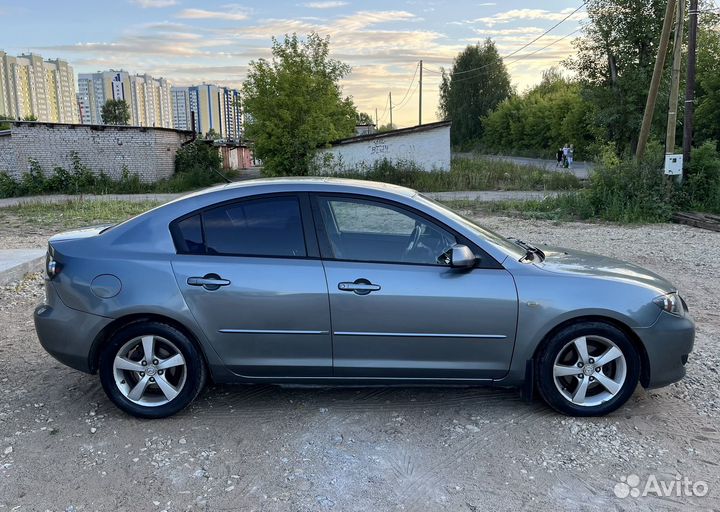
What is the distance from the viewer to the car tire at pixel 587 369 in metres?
3.69

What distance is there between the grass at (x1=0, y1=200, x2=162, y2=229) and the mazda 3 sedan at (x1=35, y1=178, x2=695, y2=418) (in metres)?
10.6

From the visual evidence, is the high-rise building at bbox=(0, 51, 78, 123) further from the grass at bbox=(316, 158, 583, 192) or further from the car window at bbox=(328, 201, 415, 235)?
the car window at bbox=(328, 201, 415, 235)

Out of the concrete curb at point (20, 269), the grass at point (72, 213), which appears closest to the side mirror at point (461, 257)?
the concrete curb at point (20, 269)

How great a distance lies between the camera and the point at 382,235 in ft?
13.5

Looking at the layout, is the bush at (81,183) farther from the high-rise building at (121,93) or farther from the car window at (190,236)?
the high-rise building at (121,93)

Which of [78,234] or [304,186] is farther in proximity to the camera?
[78,234]

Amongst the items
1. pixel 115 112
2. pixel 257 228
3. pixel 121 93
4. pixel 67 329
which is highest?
pixel 121 93

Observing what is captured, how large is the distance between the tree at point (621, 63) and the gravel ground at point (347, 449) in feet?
91.5

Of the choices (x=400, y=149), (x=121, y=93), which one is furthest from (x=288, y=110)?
(x=121, y=93)

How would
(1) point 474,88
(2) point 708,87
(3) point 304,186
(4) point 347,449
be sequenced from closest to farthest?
1. (4) point 347,449
2. (3) point 304,186
3. (2) point 708,87
4. (1) point 474,88

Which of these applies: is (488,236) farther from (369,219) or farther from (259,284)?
(259,284)

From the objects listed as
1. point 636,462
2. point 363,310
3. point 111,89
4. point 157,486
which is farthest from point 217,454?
point 111,89

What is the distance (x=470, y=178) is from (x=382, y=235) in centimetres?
2291

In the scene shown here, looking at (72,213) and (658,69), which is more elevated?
(658,69)
